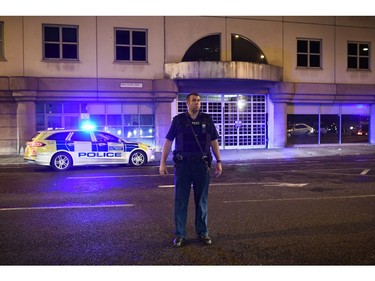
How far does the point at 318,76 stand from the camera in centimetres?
2317

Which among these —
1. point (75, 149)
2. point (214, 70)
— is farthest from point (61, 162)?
point (214, 70)

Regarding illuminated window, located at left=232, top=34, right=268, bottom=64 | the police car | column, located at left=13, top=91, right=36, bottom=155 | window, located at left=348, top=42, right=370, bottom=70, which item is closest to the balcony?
illuminated window, located at left=232, top=34, right=268, bottom=64

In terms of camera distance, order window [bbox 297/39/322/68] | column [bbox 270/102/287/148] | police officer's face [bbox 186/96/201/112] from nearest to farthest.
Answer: police officer's face [bbox 186/96/201/112], column [bbox 270/102/287/148], window [bbox 297/39/322/68]

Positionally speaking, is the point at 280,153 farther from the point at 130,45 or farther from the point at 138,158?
the point at 130,45

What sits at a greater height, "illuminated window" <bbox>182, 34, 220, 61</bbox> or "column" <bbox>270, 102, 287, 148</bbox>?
"illuminated window" <bbox>182, 34, 220, 61</bbox>

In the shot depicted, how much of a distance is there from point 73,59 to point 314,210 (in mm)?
15879

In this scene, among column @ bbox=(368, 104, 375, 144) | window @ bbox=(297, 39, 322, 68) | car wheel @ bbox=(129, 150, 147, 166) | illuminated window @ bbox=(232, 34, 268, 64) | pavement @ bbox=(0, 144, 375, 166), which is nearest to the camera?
car wheel @ bbox=(129, 150, 147, 166)

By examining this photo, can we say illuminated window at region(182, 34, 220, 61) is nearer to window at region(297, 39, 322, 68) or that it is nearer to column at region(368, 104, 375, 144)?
window at region(297, 39, 322, 68)

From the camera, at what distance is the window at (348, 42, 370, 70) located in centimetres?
2391

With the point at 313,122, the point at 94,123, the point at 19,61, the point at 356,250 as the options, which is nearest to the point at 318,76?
the point at 313,122

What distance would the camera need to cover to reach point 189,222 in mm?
6512

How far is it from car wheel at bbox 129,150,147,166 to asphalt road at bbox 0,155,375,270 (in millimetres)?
3798

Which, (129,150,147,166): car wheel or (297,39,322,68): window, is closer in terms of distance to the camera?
(129,150,147,166): car wheel

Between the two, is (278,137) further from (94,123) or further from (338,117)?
(94,123)
